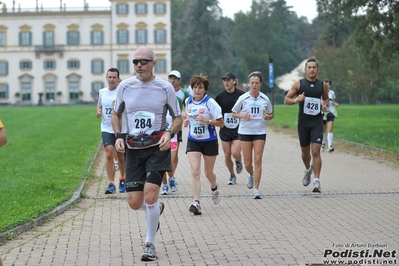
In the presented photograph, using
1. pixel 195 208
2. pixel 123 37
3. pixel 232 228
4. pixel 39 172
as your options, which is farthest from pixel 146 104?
pixel 123 37

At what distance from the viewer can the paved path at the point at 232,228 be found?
8.91m

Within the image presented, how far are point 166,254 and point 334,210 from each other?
3961 millimetres

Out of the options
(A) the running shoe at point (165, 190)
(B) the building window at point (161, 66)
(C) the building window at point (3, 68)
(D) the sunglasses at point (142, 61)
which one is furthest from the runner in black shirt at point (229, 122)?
(C) the building window at point (3, 68)

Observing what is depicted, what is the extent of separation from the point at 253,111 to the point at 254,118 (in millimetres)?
144

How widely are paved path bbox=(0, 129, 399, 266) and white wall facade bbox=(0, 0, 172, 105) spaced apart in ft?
316

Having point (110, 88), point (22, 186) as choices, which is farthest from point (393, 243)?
point (22, 186)

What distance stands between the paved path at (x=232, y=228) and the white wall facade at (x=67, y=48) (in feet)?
316

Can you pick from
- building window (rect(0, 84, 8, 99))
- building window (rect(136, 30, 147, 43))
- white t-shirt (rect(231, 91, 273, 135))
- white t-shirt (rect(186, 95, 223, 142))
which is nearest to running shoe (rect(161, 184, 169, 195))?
white t-shirt (rect(231, 91, 273, 135))

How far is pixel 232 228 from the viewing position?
423 inches

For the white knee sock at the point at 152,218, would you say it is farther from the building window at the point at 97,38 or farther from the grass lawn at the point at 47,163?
the building window at the point at 97,38

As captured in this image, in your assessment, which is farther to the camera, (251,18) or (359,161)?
(251,18)

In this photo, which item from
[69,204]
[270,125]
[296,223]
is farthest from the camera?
[270,125]

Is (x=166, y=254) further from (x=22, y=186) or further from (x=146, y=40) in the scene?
(x=146, y=40)

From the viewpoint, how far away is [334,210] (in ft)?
40.2
